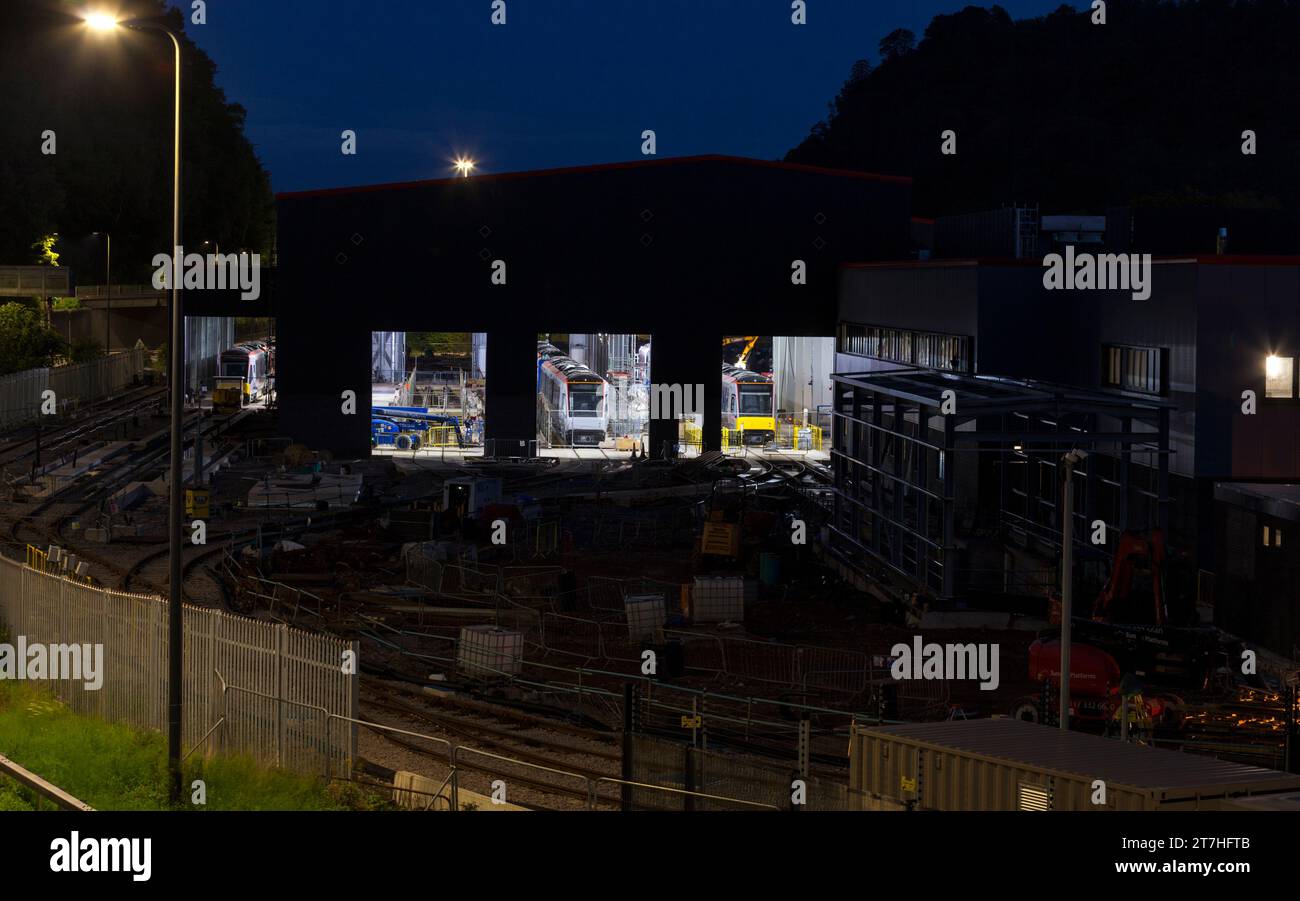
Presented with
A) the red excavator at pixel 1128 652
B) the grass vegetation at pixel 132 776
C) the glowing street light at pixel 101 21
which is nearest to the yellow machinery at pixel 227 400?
the red excavator at pixel 1128 652

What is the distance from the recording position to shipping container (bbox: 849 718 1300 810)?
11.4 m

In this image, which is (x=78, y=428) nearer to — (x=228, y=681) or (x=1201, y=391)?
(x=1201, y=391)

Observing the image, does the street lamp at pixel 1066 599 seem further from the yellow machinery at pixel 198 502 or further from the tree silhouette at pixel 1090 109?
the tree silhouette at pixel 1090 109

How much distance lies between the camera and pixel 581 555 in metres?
35.1

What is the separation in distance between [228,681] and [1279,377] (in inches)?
747

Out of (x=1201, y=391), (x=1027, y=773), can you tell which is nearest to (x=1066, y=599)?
(x=1027, y=773)

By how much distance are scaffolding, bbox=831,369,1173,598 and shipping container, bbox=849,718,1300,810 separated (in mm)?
12011

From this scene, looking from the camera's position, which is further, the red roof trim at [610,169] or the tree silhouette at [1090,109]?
the tree silhouette at [1090,109]

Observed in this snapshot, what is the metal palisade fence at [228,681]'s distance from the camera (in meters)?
16.6

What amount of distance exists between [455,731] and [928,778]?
888cm

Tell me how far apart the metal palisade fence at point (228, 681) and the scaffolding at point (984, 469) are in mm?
12040

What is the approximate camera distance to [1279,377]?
28047mm

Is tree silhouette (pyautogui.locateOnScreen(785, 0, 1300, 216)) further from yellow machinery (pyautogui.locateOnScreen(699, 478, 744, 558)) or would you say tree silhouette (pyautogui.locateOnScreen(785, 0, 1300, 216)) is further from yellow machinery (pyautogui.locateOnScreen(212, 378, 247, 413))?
yellow machinery (pyautogui.locateOnScreen(699, 478, 744, 558))
